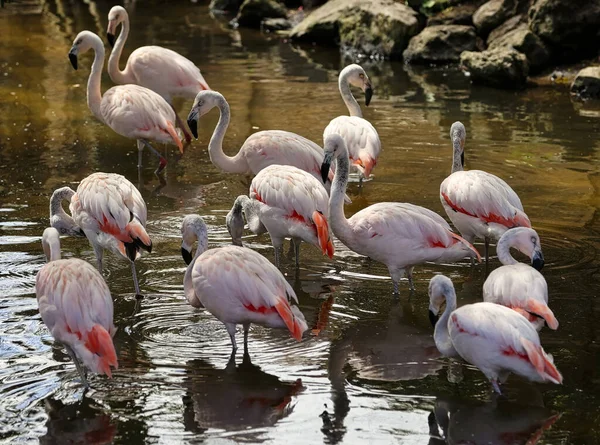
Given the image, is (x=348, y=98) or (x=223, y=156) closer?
(x=223, y=156)

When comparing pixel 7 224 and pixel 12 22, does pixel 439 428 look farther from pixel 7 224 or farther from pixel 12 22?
pixel 12 22

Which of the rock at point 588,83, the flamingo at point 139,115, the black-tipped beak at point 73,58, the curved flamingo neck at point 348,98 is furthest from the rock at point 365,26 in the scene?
the flamingo at point 139,115

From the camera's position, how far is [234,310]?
5074 mm

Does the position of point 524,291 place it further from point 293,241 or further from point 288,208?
point 293,241

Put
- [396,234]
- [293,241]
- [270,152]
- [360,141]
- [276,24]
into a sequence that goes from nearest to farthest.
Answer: [396,234] < [293,241] < [270,152] < [360,141] < [276,24]

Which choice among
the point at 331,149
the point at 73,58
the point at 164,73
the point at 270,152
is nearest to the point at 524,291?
the point at 331,149

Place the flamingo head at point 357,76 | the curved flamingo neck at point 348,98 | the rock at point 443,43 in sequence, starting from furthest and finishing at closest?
the rock at point 443,43
the flamingo head at point 357,76
the curved flamingo neck at point 348,98

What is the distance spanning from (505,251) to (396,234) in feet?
2.26

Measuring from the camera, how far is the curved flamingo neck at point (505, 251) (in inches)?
219

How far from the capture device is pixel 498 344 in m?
4.57

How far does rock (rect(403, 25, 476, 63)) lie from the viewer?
44.8 ft

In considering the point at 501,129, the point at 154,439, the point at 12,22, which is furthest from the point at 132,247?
the point at 12,22

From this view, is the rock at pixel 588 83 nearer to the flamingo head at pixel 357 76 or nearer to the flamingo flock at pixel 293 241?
the flamingo head at pixel 357 76

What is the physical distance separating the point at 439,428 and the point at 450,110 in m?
7.06
